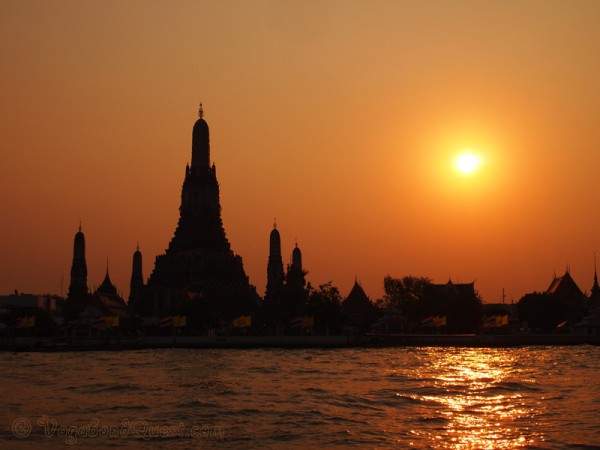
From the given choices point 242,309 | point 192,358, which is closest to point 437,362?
point 192,358

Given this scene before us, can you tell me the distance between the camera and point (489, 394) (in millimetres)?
40875

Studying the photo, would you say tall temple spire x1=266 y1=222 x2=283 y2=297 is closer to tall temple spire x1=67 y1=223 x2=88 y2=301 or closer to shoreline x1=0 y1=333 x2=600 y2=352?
tall temple spire x1=67 y1=223 x2=88 y2=301

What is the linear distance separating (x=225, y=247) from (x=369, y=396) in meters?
81.2

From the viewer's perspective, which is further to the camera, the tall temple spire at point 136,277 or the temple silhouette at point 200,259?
the tall temple spire at point 136,277

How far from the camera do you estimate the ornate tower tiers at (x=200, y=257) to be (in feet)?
377

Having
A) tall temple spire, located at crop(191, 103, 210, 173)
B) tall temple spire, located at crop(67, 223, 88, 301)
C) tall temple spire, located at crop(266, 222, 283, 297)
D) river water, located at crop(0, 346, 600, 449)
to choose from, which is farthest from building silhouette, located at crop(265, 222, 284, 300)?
river water, located at crop(0, 346, 600, 449)

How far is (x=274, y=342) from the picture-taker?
89.6 metres

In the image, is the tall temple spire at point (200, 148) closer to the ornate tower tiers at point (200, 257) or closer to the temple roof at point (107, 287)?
the ornate tower tiers at point (200, 257)

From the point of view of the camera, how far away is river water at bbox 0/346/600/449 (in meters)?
28.5

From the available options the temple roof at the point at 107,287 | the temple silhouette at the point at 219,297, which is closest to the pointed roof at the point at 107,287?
the temple roof at the point at 107,287

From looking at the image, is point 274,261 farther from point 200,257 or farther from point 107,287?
point 107,287

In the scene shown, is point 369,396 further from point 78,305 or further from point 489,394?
point 78,305

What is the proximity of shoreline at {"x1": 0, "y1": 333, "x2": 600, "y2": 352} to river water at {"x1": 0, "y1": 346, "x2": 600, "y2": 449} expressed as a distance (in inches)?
802

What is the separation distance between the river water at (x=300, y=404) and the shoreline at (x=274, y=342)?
20.4 metres
